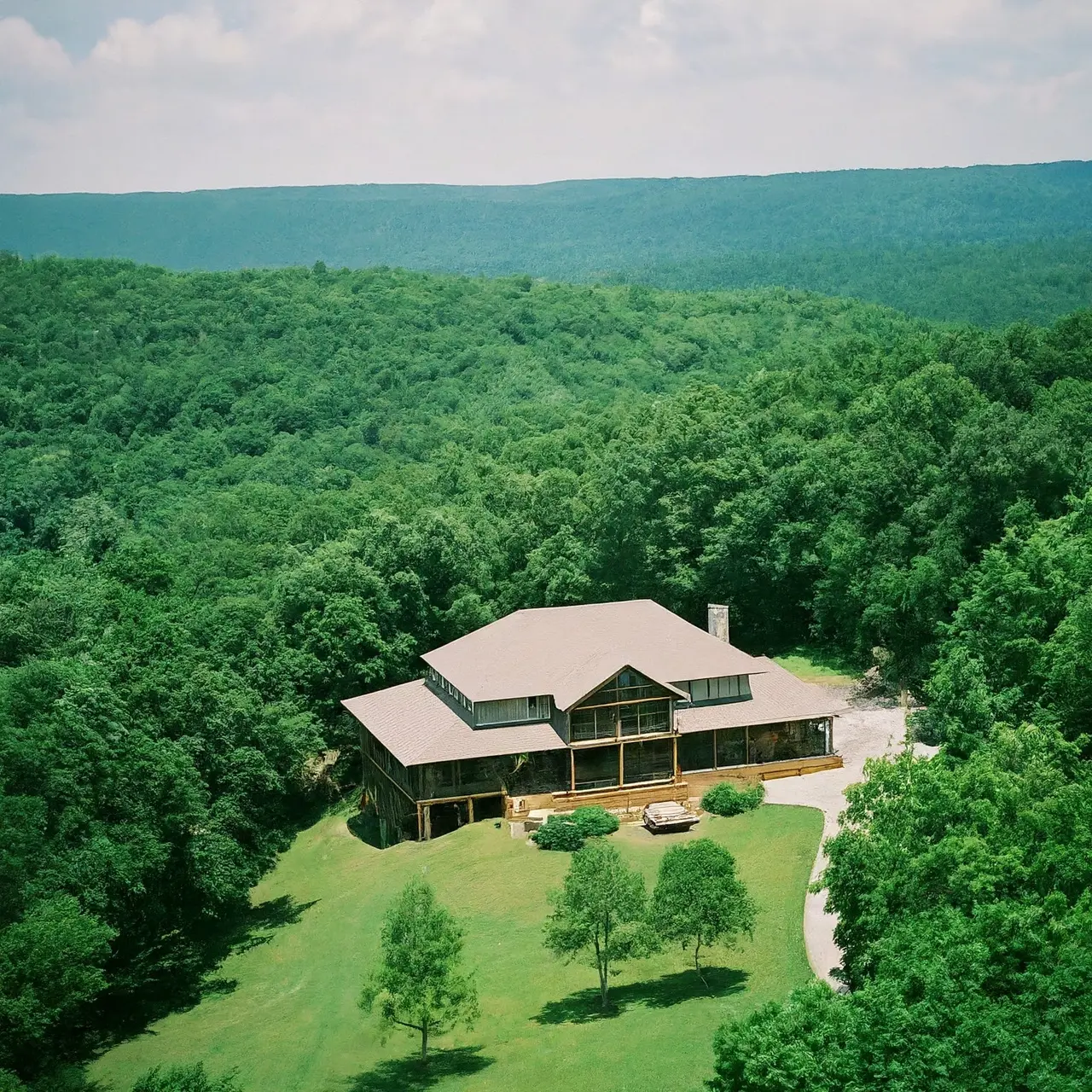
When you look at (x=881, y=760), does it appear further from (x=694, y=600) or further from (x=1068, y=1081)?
(x=694, y=600)

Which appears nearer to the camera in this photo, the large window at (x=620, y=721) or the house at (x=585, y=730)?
the house at (x=585, y=730)

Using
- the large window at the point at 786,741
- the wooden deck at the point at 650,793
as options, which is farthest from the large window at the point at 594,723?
the large window at the point at 786,741

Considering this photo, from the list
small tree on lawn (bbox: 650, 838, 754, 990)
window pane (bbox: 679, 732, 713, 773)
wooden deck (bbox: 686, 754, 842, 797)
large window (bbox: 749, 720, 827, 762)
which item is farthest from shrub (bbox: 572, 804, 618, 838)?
small tree on lawn (bbox: 650, 838, 754, 990)

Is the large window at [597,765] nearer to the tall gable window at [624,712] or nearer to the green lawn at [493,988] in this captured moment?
the tall gable window at [624,712]

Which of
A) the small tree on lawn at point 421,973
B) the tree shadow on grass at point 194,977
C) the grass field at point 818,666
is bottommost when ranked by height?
the tree shadow on grass at point 194,977

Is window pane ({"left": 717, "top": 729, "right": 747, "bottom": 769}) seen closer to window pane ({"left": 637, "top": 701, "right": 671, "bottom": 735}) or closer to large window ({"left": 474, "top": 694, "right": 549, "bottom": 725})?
window pane ({"left": 637, "top": 701, "right": 671, "bottom": 735})

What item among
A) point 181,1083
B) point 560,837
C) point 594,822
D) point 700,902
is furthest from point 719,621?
point 181,1083
